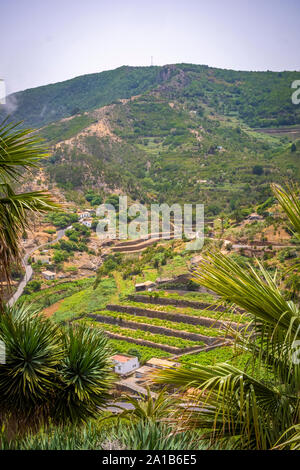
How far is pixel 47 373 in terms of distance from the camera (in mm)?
4273

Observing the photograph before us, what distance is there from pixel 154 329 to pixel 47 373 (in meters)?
15.8

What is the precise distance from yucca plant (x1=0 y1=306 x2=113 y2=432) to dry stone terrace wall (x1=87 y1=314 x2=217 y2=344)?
13581 mm

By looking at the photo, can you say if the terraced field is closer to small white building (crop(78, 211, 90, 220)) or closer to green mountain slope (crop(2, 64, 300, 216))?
small white building (crop(78, 211, 90, 220))

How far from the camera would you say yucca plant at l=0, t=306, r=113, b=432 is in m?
4.04

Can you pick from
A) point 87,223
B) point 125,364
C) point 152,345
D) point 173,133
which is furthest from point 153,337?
point 173,133

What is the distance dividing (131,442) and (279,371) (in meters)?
0.89

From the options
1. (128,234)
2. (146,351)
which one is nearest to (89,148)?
(128,234)

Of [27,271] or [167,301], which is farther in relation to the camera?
[27,271]

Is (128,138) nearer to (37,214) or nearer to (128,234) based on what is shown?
(128,234)

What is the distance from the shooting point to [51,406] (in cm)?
430

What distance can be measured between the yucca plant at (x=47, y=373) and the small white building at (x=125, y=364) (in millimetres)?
11416

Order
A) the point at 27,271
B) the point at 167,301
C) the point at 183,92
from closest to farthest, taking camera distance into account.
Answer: the point at 167,301 → the point at 27,271 → the point at 183,92

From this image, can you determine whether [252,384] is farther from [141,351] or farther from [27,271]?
[27,271]

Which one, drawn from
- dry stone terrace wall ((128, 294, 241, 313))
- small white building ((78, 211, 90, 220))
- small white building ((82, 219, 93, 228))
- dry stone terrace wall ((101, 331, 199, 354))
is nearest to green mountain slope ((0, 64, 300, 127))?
small white building ((78, 211, 90, 220))
